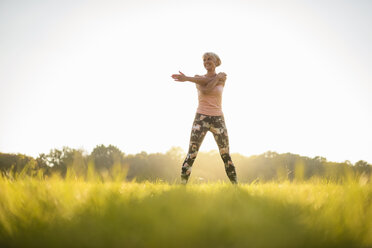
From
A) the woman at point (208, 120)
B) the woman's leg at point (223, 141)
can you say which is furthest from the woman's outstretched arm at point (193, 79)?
the woman's leg at point (223, 141)

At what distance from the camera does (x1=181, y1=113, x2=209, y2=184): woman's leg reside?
13.8ft

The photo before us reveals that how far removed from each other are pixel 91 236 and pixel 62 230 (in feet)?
0.93

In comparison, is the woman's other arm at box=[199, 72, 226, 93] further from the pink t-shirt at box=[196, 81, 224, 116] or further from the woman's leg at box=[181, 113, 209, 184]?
the woman's leg at box=[181, 113, 209, 184]

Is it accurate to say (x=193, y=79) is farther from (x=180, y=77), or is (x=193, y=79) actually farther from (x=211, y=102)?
(x=211, y=102)

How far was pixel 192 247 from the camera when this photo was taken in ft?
5.93

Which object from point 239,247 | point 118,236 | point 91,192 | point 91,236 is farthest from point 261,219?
point 91,192

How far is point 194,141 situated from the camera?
13.9 feet

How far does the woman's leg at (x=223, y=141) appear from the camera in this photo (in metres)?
4.32

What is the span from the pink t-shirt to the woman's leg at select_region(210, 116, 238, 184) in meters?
0.16

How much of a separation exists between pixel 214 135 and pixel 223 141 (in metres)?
0.21

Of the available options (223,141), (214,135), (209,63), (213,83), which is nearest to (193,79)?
(213,83)

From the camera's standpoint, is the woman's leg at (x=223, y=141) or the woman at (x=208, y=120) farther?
the woman's leg at (x=223, y=141)

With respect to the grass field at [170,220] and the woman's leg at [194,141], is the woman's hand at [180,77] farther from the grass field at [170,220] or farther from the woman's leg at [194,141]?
the grass field at [170,220]

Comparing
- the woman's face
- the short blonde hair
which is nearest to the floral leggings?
the woman's face
